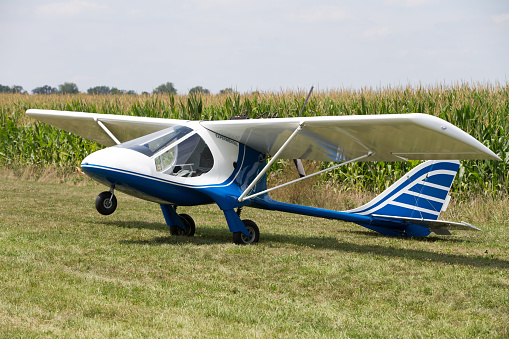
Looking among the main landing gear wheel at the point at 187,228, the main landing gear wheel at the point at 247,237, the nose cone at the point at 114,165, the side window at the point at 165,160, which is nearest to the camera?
the nose cone at the point at 114,165

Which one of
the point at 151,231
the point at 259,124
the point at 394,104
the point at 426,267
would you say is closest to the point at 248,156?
the point at 259,124

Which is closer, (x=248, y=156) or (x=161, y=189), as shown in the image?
(x=161, y=189)

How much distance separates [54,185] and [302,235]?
11.1m

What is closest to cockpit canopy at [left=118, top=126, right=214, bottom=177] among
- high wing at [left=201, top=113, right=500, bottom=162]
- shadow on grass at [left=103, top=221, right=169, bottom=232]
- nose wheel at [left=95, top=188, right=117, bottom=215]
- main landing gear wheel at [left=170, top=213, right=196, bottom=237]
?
high wing at [left=201, top=113, right=500, bottom=162]

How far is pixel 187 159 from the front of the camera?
8.27 metres

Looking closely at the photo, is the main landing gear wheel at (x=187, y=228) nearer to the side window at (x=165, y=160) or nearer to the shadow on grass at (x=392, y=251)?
the shadow on grass at (x=392, y=251)

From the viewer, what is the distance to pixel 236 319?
482 centimetres

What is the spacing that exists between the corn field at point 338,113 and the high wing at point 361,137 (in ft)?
2.85

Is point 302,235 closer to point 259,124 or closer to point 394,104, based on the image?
point 259,124

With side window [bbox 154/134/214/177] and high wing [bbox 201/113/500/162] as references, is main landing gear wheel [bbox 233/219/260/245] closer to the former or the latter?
side window [bbox 154/134/214/177]

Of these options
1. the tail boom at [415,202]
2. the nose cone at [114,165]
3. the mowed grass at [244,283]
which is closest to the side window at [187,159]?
the nose cone at [114,165]

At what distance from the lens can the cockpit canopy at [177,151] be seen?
7977 millimetres

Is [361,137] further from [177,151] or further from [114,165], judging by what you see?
[114,165]

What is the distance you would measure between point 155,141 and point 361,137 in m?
3.17
